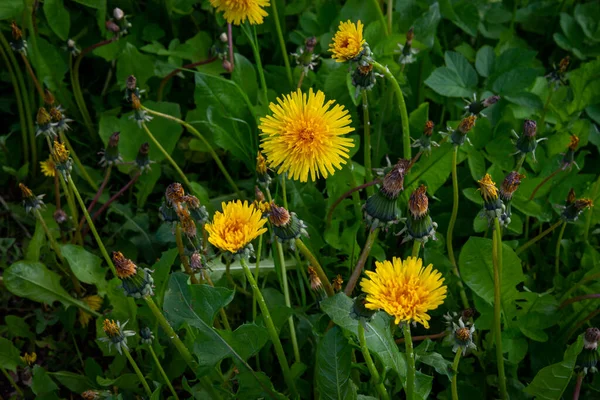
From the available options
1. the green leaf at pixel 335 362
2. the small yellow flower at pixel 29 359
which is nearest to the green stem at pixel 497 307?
the green leaf at pixel 335 362

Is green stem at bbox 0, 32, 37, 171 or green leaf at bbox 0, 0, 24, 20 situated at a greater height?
green leaf at bbox 0, 0, 24, 20

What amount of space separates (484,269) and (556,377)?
11.7 inches

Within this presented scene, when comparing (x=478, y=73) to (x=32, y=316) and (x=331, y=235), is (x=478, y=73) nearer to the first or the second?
(x=331, y=235)

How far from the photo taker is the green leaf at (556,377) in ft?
3.84

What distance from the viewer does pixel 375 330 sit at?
1.22 meters

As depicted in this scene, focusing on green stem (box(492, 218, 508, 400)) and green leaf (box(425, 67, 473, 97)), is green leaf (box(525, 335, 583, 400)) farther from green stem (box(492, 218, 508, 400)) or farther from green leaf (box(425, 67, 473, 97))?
green leaf (box(425, 67, 473, 97))

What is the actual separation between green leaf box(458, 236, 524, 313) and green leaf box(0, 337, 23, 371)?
1140mm

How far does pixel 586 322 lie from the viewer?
152 cm

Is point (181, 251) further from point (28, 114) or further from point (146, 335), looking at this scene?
point (28, 114)

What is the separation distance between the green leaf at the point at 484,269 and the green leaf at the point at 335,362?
38 cm

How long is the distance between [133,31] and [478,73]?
119 centimetres

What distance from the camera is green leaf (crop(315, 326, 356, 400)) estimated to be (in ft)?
3.98

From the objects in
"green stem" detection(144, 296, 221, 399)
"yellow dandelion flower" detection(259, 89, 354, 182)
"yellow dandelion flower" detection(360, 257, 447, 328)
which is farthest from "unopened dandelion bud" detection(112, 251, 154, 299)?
"yellow dandelion flower" detection(360, 257, 447, 328)

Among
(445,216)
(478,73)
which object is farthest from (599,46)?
(445,216)
